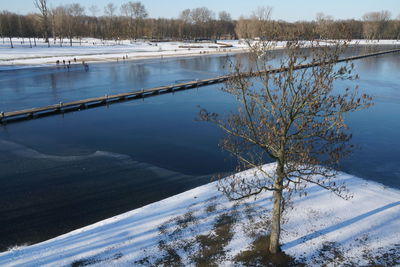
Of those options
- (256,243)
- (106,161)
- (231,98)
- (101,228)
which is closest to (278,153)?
(256,243)

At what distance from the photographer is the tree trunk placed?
32.9 feet

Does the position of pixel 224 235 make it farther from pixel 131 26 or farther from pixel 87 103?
pixel 131 26

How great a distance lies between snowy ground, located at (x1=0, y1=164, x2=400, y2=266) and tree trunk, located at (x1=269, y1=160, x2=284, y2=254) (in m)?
0.52

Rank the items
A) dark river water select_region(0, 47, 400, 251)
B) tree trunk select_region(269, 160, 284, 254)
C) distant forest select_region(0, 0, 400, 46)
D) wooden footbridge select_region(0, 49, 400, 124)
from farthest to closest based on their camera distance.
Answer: distant forest select_region(0, 0, 400, 46)
wooden footbridge select_region(0, 49, 400, 124)
dark river water select_region(0, 47, 400, 251)
tree trunk select_region(269, 160, 284, 254)

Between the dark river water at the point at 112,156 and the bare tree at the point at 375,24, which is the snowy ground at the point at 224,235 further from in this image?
the bare tree at the point at 375,24

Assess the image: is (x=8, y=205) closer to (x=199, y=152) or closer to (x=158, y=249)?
(x=158, y=249)

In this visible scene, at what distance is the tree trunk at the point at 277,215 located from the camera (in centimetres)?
1004

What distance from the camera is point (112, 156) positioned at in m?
20.0

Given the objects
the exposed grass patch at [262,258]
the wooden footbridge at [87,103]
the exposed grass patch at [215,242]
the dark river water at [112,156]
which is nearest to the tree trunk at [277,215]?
the exposed grass patch at [262,258]

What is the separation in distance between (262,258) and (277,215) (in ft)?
5.19

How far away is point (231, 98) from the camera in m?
36.0

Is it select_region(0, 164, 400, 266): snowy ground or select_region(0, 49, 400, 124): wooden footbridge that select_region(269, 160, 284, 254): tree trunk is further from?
select_region(0, 49, 400, 124): wooden footbridge

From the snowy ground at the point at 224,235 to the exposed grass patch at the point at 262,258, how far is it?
56mm

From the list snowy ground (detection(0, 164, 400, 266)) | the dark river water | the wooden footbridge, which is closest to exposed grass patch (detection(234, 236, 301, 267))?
snowy ground (detection(0, 164, 400, 266))
